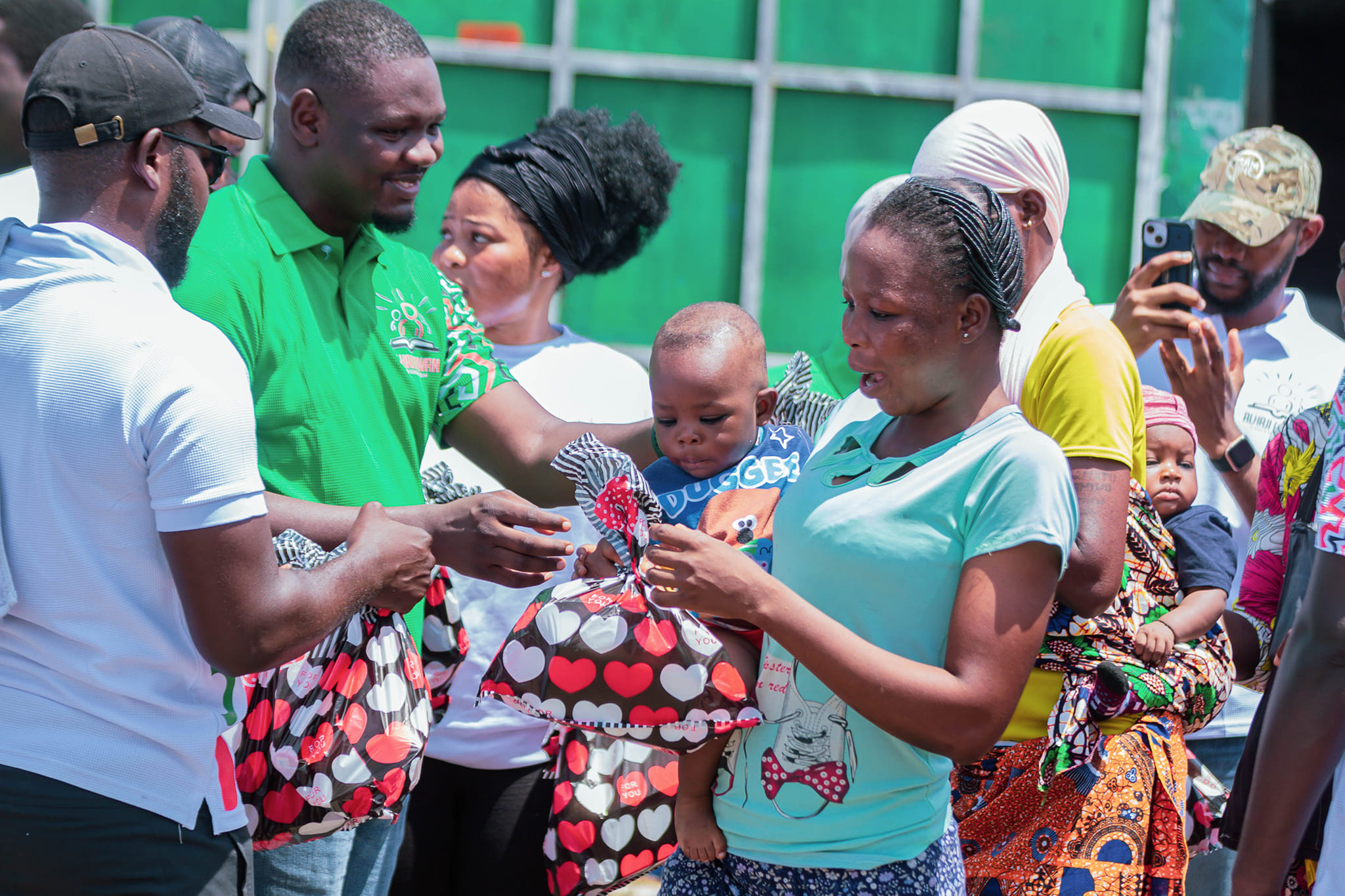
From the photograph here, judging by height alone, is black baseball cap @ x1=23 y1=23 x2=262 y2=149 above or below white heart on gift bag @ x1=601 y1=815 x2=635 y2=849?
above

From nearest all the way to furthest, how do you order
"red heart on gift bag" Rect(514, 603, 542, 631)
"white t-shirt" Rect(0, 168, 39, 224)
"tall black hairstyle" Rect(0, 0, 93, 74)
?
"red heart on gift bag" Rect(514, 603, 542, 631)
"tall black hairstyle" Rect(0, 0, 93, 74)
"white t-shirt" Rect(0, 168, 39, 224)

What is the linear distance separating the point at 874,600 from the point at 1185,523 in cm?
163

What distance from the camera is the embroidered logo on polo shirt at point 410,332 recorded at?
112 inches

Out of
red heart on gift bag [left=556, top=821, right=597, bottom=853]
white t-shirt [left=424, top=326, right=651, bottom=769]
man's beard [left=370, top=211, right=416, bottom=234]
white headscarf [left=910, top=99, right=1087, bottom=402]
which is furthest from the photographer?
white t-shirt [left=424, top=326, right=651, bottom=769]

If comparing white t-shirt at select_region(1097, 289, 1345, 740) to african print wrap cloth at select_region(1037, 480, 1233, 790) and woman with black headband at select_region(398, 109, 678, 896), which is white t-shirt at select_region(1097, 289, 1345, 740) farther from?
woman with black headband at select_region(398, 109, 678, 896)

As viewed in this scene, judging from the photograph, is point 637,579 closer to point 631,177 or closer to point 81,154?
point 81,154

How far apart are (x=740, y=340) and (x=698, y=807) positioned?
3.31ft

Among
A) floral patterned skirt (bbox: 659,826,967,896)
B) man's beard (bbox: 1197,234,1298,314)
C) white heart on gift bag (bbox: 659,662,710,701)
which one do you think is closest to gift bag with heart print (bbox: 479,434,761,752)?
white heart on gift bag (bbox: 659,662,710,701)

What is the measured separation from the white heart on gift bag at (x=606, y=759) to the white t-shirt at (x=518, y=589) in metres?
0.51

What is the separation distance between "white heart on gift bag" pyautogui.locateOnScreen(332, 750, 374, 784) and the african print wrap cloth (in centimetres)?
129

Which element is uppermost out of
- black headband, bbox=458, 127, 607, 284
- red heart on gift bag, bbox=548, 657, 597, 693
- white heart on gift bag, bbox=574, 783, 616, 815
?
black headband, bbox=458, 127, 607, 284

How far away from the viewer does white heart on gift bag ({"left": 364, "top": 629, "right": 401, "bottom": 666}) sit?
2.42 m

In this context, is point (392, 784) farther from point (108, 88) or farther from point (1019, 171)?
point (1019, 171)

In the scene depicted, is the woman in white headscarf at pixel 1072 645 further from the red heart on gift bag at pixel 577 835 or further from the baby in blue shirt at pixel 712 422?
the red heart on gift bag at pixel 577 835
